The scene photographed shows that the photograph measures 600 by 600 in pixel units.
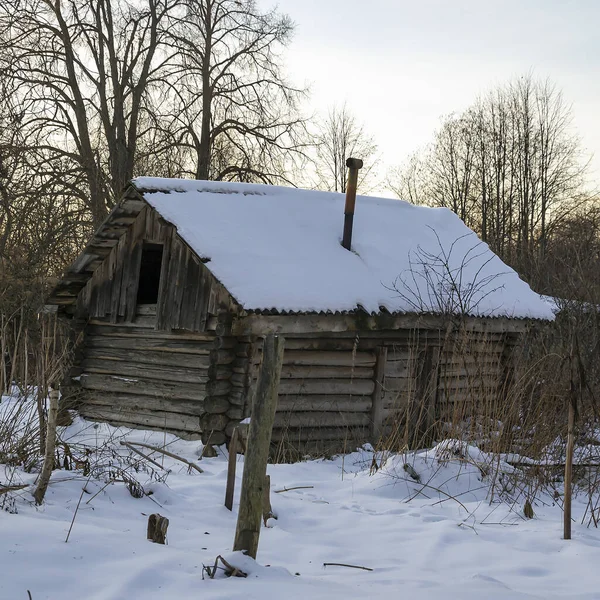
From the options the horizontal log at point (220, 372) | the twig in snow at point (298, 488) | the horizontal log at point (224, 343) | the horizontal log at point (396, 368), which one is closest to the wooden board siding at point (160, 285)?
the horizontal log at point (224, 343)

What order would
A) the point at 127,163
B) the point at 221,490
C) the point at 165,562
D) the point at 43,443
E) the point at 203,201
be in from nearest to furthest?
the point at 165,562 → the point at 43,443 → the point at 221,490 → the point at 203,201 → the point at 127,163

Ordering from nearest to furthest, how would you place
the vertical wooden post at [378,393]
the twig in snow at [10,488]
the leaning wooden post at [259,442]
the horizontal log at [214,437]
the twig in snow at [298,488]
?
the leaning wooden post at [259,442] → the twig in snow at [10,488] → the twig in snow at [298,488] → the horizontal log at [214,437] → the vertical wooden post at [378,393]

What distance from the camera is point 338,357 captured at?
36.1ft

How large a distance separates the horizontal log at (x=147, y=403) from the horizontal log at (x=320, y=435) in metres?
1.10

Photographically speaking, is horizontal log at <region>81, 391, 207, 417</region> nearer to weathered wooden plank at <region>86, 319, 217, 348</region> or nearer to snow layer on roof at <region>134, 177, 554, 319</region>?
weathered wooden plank at <region>86, 319, 217, 348</region>

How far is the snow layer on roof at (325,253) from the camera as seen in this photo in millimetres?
10117

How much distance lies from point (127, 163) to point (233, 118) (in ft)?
11.2

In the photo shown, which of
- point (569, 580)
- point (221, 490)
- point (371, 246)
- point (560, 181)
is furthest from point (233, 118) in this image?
point (569, 580)

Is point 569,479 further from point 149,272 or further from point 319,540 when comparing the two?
point 149,272

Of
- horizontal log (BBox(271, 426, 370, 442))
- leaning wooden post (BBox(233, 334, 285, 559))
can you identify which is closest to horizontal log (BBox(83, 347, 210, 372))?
horizontal log (BBox(271, 426, 370, 442))

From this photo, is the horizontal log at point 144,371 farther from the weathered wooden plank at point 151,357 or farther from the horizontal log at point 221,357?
the horizontal log at point 221,357

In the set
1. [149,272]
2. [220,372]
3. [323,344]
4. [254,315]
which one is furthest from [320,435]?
[149,272]

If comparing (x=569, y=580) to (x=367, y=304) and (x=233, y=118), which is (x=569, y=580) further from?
(x=233, y=118)

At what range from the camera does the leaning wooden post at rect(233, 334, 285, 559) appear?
14.4 feet
